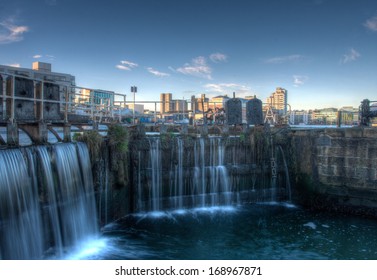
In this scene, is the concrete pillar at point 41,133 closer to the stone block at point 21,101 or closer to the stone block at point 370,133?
the stone block at point 21,101

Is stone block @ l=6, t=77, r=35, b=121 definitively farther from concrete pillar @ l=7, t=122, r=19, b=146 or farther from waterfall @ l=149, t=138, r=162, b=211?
waterfall @ l=149, t=138, r=162, b=211

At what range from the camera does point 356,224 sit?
1382cm

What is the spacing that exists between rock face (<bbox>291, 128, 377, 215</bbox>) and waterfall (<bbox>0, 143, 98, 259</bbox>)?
1218cm

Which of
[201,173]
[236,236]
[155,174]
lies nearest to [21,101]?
[155,174]

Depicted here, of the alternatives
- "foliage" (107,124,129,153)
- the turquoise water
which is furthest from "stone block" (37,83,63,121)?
the turquoise water

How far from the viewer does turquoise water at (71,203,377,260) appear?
10.8 m

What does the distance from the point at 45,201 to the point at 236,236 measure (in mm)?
7785

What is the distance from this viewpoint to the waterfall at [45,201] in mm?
8438

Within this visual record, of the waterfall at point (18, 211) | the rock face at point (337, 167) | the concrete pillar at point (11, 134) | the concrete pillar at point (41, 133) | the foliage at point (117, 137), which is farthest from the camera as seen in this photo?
the rock face at point (337, 167)

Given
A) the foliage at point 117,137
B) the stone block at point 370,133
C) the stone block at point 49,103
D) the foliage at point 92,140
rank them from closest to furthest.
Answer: the stone block at point 49,103, the foliage at point 92,140, the foliage at point 117,137, the stone block at point 370,133

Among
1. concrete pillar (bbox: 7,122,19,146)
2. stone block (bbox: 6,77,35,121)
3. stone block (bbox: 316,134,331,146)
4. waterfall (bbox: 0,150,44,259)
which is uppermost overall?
stone block (bbox: 6,77,35,121)

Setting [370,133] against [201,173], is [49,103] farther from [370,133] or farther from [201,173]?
[370,133]

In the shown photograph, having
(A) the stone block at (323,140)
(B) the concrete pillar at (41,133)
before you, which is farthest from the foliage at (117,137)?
(A) the stone block at (323,140)

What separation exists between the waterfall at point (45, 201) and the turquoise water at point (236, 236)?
42.7 inches
